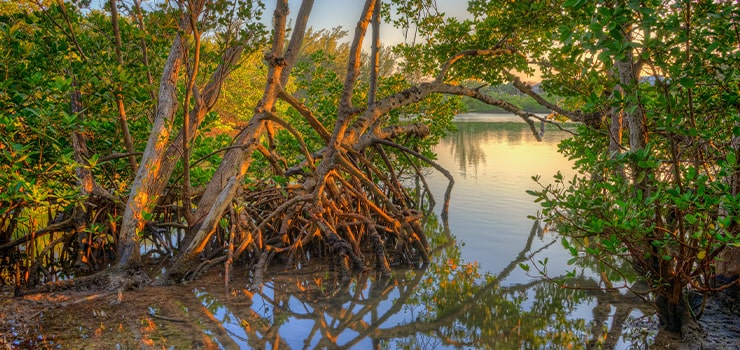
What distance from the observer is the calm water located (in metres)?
4.26

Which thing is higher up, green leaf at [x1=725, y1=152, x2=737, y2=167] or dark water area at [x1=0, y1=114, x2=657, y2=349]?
green leaf at [x1=725, y1=152, x2=737, y2=167]

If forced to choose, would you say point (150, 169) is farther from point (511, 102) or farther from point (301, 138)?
point (511, 102)

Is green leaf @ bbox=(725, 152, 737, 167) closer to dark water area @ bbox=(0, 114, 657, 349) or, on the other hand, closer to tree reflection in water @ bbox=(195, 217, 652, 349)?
dark water area @ bbox=(0, 114, 657, 349)

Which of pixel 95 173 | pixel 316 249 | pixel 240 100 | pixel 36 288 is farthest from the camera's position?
pixel 240 100

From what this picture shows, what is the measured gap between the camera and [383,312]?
5008 mm

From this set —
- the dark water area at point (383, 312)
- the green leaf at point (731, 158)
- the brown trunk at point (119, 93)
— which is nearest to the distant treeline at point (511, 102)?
the dark water area at point (383, 312)

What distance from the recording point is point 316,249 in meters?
6.94

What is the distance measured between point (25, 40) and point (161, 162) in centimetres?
162

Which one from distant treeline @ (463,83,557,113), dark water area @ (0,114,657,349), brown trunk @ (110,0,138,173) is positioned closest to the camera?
dark water area @ (0,114,657,349)

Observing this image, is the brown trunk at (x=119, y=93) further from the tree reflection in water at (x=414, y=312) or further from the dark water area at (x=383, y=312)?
the tree reflection in water at (x=414, y=312)

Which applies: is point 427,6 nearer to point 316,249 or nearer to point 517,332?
point 316,249

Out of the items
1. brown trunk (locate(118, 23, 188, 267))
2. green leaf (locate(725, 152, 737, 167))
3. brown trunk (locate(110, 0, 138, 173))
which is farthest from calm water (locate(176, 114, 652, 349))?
green leaf (locate(725, 152, 737, 167))

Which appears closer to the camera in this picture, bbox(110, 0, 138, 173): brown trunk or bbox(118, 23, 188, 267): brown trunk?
bbox(118, 23, 188, 267): brown trunk

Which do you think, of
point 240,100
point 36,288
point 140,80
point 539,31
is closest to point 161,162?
point 140,80
